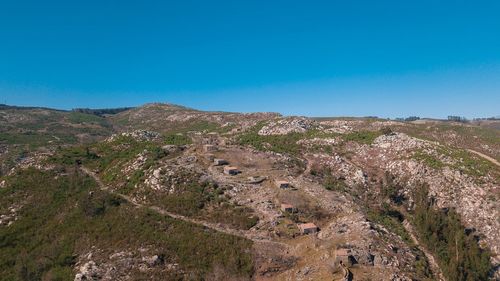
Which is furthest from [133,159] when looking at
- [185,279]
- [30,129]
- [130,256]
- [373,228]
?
[30,129]

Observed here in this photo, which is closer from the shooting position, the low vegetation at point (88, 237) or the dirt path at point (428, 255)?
the low vegetation at point (88, 237)

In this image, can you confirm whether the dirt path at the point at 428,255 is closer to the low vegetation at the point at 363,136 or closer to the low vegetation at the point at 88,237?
the low vegetation at the point at 88,237

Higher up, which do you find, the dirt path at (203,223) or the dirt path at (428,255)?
the dirt path at (203,223)

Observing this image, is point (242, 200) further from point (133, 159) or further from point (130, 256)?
point (133, 159)

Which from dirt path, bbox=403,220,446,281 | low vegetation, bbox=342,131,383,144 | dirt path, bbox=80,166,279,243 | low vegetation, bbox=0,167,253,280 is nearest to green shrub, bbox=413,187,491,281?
dirt path, bbox=403,220,446,281

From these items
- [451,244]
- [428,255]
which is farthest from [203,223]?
[451,244]

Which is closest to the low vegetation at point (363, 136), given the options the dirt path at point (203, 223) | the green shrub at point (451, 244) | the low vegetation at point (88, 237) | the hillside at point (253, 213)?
the hillside at point (253, 213)

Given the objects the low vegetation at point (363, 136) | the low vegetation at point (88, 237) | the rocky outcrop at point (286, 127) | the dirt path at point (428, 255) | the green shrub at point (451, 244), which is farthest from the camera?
the rocky outcrop at point (286, 127)

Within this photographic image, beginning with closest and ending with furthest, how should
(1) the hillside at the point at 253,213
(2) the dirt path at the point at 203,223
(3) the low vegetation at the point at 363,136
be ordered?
(1) the hillside at the point at 253,213 → (2) the dirt path at the point at 203,223 → (3) the low vegetation at the point at 363,136

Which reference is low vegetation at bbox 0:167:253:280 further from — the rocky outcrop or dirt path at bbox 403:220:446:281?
the rocky outcrop
